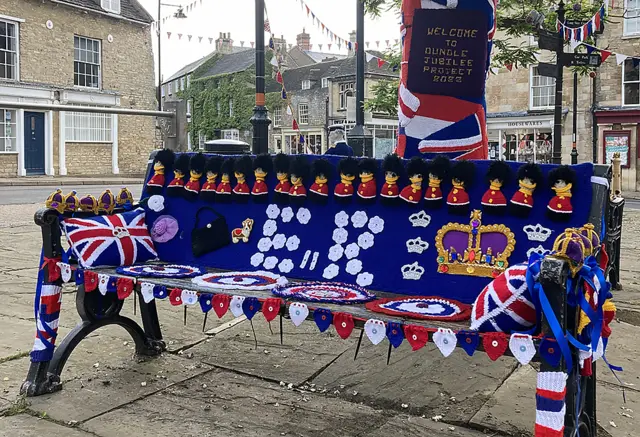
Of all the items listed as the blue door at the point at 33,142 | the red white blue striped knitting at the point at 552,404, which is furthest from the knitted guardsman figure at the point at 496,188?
the blue door at the point at 33,142

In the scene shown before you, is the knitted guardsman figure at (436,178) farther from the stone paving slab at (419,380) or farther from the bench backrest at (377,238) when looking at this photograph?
the stone paving slab at (419,380)

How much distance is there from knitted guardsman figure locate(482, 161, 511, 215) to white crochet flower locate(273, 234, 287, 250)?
1.12m

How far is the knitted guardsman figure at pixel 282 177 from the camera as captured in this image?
3.57 meters

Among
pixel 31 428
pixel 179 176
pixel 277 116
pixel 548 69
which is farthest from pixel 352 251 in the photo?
pixel 277 116

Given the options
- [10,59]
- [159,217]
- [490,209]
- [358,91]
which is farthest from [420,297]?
[10,59]

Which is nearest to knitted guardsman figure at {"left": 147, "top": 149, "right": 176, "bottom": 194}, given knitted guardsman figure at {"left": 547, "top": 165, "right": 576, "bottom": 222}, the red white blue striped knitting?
knitted guardsman figure at {"left": 547, "top": 165, "right": 576, "bottom": 222}

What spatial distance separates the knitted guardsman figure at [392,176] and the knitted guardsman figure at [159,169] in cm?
145

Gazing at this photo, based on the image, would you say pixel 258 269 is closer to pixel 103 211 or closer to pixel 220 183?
pixel 220 183

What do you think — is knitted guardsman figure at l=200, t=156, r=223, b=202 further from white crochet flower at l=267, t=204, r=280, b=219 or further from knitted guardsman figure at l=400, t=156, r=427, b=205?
knitted guardsman figure at l=400, t=156, r=427, b=205

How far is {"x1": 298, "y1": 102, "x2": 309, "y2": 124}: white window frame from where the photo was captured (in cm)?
4678

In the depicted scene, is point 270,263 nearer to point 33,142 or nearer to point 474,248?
point 474,248

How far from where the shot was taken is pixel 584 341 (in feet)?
7.20

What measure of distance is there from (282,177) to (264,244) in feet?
1.25

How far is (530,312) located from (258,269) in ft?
5.69
